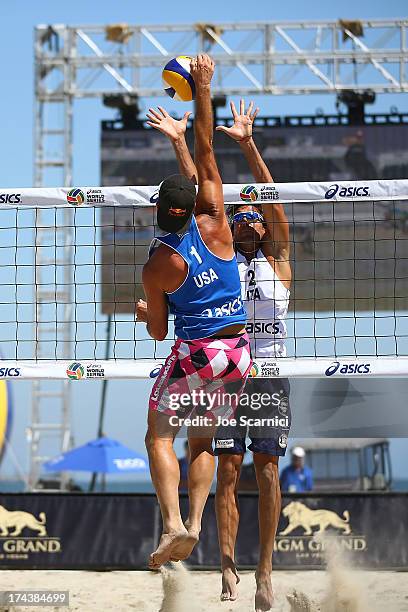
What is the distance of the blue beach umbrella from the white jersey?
8586 millimetres

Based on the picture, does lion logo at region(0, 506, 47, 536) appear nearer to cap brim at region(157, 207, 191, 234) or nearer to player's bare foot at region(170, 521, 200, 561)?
player's bare foot at region(170, 521, 200, 561)

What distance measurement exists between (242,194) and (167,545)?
2466 mm

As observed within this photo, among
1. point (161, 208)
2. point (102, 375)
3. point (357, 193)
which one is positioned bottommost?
point (102, 375)

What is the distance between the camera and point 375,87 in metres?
17.5

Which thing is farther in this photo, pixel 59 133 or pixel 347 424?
pixel 59 133

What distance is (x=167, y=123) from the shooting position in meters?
5.96

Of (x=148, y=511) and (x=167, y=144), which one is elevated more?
(x=167, y=144)

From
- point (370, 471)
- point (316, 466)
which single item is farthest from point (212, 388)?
point (316, 466)

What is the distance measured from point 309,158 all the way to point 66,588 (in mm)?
11433

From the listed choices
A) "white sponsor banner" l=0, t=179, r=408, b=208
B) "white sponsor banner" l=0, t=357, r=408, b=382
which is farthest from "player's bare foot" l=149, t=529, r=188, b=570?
"white sponsor banner" l=0, t=179, r=408, b=208

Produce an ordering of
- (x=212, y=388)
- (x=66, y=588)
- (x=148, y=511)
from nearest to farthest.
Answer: (x=212, y=388) → (x=66, y=588) → (x=148, y=511)

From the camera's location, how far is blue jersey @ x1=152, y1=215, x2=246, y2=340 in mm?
5328

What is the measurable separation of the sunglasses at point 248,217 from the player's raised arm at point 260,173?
0.30 feet

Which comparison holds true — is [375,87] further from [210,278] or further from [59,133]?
[210,278]
